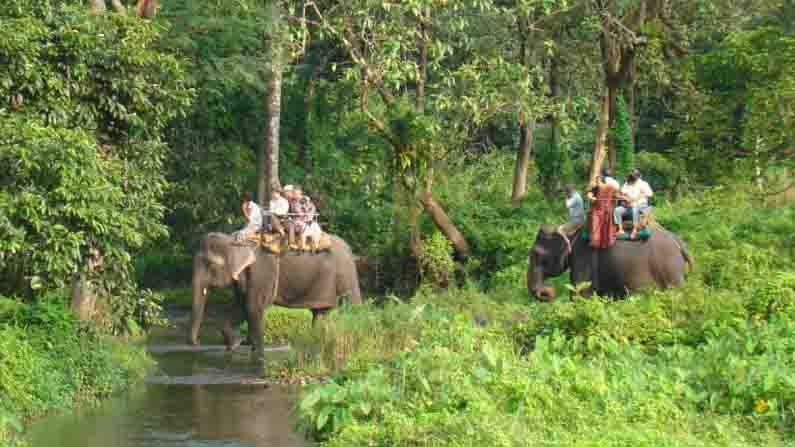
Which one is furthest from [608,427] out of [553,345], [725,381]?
[553,345]

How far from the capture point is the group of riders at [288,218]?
2377 centimetres

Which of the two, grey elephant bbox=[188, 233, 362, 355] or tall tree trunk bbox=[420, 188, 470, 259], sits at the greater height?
tall tree trunk bbox=[420, 188, 470, 259]

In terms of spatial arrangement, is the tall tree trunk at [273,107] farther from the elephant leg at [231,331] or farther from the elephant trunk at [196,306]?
the elephant trunk at [196,306]

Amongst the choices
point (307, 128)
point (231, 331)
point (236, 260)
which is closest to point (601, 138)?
point (307, 128)

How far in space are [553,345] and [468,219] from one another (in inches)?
700

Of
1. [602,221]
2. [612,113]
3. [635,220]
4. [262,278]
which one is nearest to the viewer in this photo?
[602,221]

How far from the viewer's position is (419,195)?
3045 cm

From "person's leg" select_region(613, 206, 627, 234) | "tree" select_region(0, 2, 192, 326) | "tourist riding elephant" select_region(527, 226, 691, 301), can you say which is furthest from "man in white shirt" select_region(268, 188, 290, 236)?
"person's leg" select_region(613, 206, 627, 234)

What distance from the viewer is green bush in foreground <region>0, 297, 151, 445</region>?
651 inches

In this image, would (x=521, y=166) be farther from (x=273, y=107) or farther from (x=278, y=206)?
(x=278, y=206)

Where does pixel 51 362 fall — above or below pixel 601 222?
below

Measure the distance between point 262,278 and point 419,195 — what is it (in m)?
6.68

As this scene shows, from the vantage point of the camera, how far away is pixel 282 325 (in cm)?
2711

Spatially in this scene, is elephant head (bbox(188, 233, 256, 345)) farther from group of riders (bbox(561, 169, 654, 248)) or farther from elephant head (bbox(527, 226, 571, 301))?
A: group of riders (bbox(561, 169, 654, 248))
